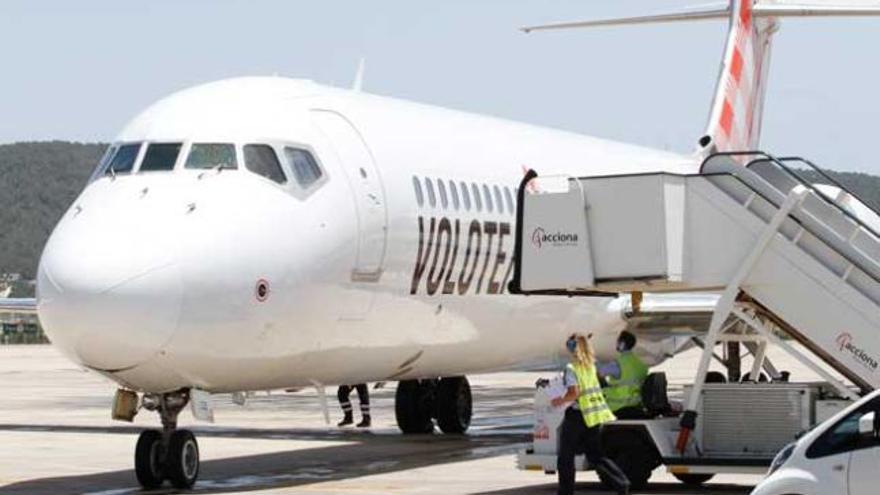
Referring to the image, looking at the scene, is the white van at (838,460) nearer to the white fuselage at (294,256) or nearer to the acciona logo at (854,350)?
the acciona logo at (854,350)

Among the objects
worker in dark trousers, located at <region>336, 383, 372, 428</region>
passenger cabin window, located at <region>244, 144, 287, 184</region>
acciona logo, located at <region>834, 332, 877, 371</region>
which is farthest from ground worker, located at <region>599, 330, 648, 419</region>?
worker in dark trousers, located at <region>336, 383, 372, 428</region>

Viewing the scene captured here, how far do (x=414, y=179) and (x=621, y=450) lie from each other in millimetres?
4075

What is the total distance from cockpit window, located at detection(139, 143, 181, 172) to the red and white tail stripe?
39.8 ft

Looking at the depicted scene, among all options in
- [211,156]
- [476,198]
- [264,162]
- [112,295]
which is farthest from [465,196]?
[112,295]

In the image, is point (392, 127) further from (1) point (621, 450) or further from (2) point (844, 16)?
(2) point (844, 16)

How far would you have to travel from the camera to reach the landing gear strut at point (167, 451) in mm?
17141

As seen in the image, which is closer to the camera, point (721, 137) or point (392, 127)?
point (392, 127)

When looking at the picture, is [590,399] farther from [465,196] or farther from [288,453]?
[288,453]

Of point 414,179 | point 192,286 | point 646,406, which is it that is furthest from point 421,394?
point 192,286

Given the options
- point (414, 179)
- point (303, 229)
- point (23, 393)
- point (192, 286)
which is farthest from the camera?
point (23, 393)

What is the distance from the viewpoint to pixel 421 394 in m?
25.3

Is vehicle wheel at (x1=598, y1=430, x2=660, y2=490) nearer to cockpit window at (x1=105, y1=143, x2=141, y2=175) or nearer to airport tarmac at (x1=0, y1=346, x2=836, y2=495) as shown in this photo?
airport tarmac at (x1=0, y1=346, x2=836, y2=495)

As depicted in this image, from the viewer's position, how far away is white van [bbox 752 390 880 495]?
464 inches

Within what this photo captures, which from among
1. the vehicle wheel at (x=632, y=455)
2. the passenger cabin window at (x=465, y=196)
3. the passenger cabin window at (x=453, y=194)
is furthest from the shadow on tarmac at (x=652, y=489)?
the passenger cabin window at (x=465, y=196)
